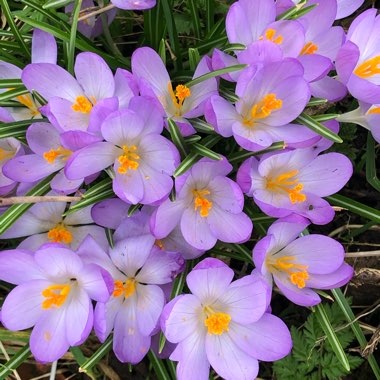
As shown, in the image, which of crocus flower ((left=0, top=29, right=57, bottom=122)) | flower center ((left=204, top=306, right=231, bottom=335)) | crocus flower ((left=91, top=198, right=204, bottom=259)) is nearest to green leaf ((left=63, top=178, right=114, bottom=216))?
crocus flower ((left=91, top=198, right=204, bottom=259))

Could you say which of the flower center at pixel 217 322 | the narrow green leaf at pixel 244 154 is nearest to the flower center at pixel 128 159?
the narrow green leaf at pixel 244 154

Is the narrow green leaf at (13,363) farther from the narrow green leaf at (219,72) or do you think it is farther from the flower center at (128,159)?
the narrow green leaf at (219,72)

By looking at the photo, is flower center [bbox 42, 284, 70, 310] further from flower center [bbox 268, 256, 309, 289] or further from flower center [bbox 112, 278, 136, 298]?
flower center [bbox 268, 256, 309, 289]

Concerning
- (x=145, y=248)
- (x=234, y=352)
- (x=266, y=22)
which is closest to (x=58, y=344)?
(x=145, y=248)

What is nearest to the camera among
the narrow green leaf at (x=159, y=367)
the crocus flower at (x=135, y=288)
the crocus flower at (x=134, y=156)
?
the crocus flower at (x=134, y=156)

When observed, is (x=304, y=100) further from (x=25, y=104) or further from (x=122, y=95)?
(x=25, y=104)

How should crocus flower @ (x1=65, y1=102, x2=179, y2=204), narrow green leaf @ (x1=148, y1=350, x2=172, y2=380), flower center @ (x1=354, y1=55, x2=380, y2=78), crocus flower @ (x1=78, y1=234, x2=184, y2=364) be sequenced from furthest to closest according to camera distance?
narrow green leaf @ (x1=148, y1=350, x2=172, y2=380) < flower center @ (x1=354, y1=55, x2=380, y2=78) < crocus flower @ (x1=78, y1=234, x2=184, y2=364) < crocus flower @ (x1=65, y1=102, x2=179, y2=204)

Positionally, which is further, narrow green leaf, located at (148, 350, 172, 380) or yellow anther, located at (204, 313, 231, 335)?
narrow green leaf, located at (148, 350, 172, 380)
